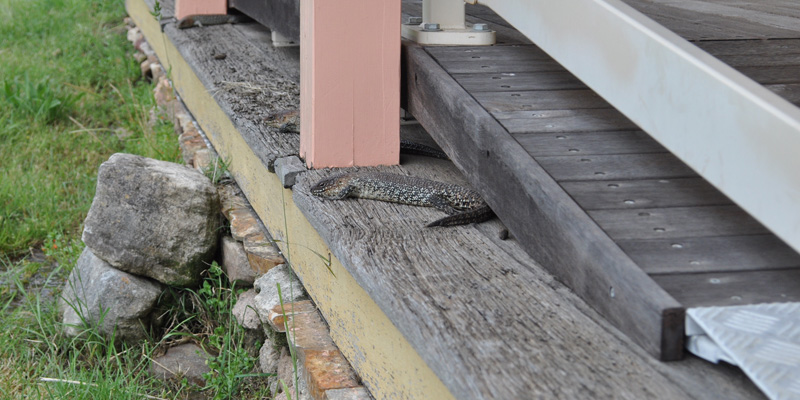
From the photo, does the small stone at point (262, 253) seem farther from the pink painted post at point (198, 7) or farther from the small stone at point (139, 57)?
the small stone at point (139, 57)

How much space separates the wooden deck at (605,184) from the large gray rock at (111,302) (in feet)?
5.47

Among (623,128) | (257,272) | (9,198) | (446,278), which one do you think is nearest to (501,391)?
(446,278)

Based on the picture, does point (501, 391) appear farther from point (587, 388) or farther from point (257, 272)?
point (257, 272)

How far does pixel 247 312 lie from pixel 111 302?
714 millimetres

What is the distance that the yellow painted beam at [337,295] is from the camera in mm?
2033

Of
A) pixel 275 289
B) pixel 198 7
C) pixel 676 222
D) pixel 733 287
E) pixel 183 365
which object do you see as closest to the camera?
pixel 733 287

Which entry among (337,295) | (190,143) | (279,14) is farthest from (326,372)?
(190,143)

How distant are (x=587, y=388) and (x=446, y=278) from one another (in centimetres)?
60

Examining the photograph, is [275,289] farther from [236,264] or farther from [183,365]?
[183,365]

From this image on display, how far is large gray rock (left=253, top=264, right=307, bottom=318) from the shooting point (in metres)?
3.03

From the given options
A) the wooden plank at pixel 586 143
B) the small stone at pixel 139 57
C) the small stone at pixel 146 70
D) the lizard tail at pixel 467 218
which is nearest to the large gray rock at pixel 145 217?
the lizard tail at pixel 467 218

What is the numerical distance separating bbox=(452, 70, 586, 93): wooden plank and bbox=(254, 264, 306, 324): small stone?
0.96 meters

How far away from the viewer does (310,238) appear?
2.81 metres

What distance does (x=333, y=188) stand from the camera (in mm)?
2633
